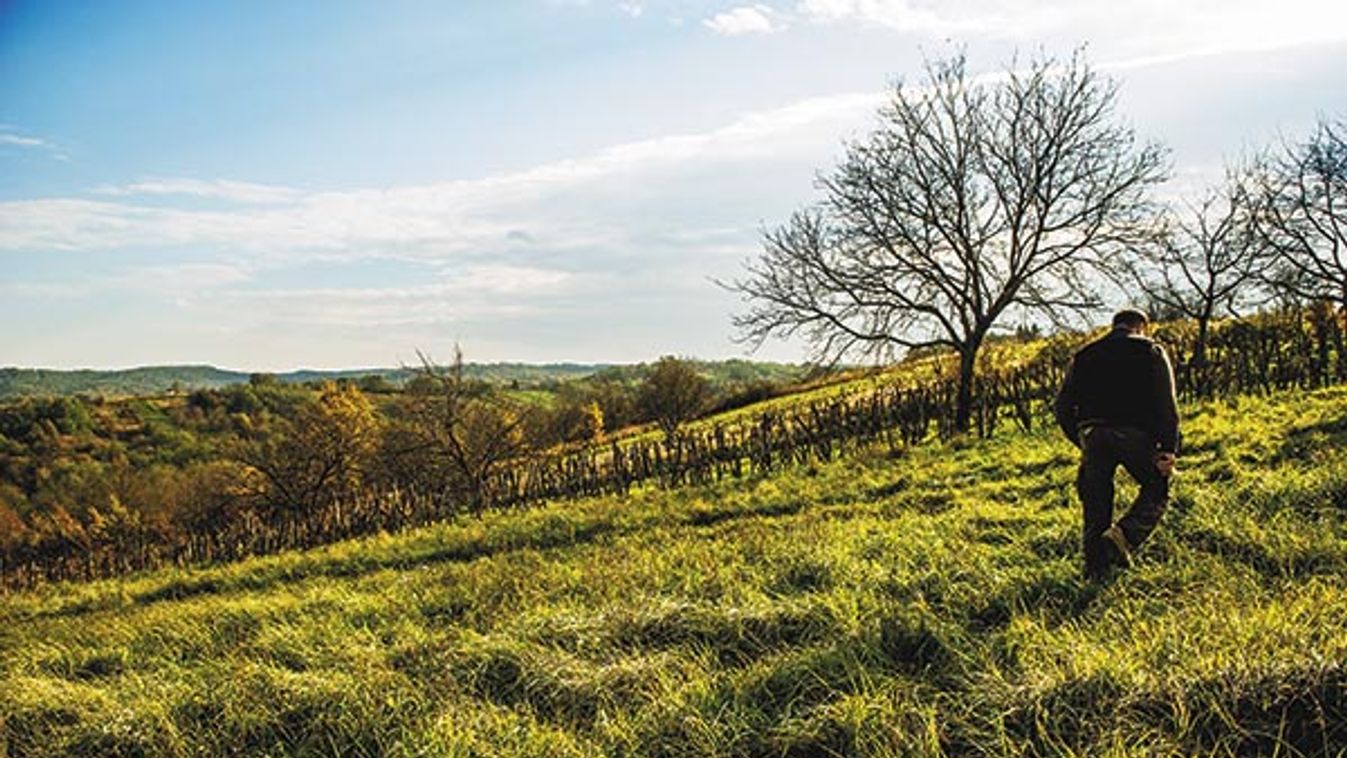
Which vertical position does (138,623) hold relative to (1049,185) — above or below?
below

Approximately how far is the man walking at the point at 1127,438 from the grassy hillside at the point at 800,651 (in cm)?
29

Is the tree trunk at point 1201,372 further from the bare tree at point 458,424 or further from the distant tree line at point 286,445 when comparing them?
the bare tree at point 458,424

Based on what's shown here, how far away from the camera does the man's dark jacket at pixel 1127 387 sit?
576cm

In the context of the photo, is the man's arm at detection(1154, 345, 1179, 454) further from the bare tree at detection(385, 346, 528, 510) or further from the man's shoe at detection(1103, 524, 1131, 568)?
the bare tree at detection(385, 346, 528, 510)

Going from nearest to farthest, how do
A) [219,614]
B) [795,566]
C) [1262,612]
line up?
[1262,612] → [795,566] → [219,614]

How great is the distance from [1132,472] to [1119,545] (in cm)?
61

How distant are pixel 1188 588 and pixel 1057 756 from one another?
2197 millimetres

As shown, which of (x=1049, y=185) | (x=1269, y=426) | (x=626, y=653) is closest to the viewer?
(x=626, y=653)

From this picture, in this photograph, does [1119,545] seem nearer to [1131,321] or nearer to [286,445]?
[1131,321]

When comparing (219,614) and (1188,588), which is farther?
(219,614)

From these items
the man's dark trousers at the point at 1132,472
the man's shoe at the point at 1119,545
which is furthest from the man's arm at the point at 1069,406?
the man's shoe at the point at 1119,545

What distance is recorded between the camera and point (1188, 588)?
504cm

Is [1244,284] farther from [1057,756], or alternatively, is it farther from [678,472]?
[1057,756]

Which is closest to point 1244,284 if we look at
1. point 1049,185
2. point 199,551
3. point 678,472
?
point 1049,185
